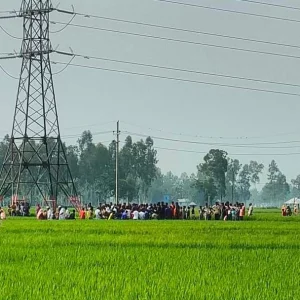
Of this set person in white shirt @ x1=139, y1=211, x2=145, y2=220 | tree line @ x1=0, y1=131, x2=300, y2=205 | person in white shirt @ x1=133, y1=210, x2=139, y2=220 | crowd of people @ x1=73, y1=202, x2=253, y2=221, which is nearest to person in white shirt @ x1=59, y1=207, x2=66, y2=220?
crowd of people @ x1=73, y1=202, x2=253, y2=221

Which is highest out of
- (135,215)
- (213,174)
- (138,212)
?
(213,174)

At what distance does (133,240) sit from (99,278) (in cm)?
1023

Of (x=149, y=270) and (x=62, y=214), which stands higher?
(x=62, y=214)

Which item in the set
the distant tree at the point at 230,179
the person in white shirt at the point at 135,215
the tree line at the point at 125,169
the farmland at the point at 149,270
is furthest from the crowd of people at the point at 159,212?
the distant tree at the point at 230,179

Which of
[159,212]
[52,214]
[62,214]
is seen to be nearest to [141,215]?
[159,212]

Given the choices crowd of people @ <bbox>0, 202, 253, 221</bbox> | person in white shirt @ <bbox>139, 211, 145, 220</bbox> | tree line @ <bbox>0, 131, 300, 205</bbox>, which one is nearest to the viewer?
crowd of people @ <bbox>0, 202, 253, 221</bbox>

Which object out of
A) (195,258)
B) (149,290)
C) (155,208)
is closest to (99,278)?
(149,290)

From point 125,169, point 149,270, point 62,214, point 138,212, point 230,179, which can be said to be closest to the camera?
point 149,270

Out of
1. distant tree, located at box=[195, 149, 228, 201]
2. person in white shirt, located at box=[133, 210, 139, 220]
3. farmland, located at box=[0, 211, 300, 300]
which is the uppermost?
distant tree, located at box=[195, 149, 228, 201]

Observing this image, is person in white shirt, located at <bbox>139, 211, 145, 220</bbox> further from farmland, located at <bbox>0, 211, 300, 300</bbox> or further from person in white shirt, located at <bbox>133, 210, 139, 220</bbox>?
farmland, located at <bbox>0, 211, 300, 300</bbox>

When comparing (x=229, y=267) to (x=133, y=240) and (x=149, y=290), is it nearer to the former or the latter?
(x=149, y=290)

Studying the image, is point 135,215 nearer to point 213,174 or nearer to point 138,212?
point 138,212

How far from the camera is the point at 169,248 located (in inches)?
739

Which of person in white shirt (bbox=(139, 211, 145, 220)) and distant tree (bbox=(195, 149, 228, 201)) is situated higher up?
distant tree (bbox=(195, 149, 228, 201))
